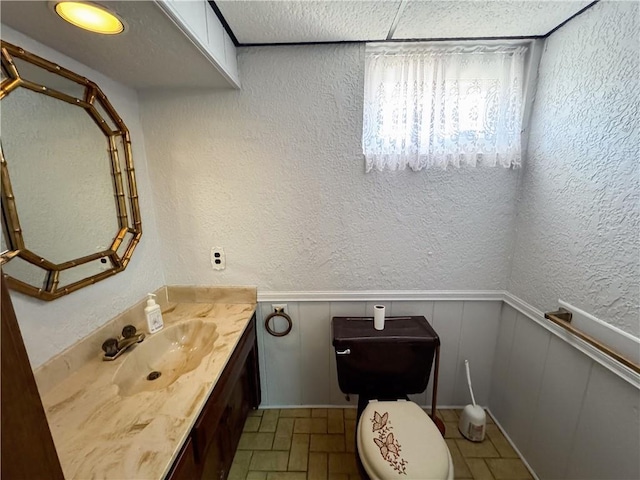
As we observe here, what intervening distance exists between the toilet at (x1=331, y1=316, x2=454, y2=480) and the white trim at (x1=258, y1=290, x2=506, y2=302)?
0.12m

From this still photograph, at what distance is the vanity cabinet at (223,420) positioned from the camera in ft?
2.75

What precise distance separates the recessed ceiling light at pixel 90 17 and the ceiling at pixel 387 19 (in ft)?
1.34

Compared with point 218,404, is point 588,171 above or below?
above

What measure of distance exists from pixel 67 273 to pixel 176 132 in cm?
83

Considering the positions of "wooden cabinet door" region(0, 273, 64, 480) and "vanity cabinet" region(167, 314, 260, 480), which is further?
"vanity cabinet" region(167, 314, 260, 480)

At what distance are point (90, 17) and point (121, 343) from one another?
1.16 meters

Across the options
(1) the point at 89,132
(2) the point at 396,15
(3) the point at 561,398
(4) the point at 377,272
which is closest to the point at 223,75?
(1) the point at 89,132

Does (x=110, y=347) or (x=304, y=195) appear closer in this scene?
(x=110, y=347)

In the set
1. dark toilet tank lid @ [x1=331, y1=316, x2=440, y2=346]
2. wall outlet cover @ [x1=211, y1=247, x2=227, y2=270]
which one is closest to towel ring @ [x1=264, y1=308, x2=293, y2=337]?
dark toilet tank lid @ [x1=331, y1=316, x2=440, y2=346]

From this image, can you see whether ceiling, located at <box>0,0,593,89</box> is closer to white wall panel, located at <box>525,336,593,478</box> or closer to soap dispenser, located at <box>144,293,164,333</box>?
soap dispenser, located at <box>144,293,164,333</box>

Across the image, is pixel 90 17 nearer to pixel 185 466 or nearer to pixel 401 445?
pixel 185 466

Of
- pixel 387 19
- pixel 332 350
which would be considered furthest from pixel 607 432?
pixel 387 19

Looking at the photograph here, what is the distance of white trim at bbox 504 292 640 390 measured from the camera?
942mm

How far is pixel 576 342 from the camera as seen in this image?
44.4 inches
